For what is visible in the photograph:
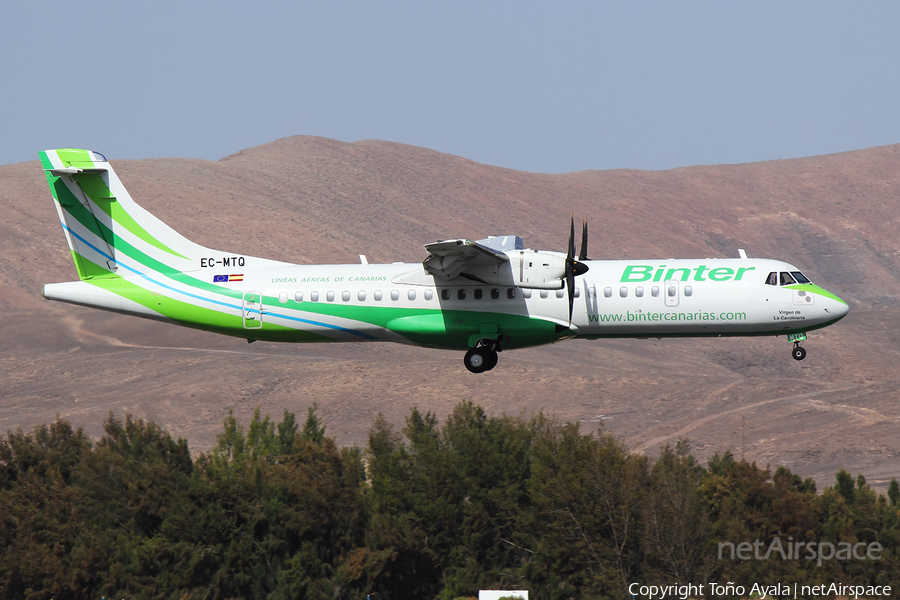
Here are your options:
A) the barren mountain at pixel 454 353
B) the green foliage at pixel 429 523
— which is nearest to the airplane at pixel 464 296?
the green foliage at pixel 429 523

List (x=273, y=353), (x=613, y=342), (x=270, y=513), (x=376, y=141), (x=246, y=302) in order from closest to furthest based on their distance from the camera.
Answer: (x=246, y=302), (x=270, y=513), (x=273, y=353), (x=613, y=342), (x=376, y=141)

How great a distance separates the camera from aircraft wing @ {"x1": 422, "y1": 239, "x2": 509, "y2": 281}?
34.5 meters

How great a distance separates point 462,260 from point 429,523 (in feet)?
149

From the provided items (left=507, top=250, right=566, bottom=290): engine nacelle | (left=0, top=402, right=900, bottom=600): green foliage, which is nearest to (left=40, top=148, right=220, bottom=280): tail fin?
(left=507, top=250, right=566, bottom=290): engine nacelle

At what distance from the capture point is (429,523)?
77.8m

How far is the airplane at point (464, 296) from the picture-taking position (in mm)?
35906

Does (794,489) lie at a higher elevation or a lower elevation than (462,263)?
lower

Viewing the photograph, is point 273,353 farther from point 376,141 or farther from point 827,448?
point 376,141

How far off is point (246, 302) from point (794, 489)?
180 ft

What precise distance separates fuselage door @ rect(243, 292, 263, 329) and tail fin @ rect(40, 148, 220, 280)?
3020 mm

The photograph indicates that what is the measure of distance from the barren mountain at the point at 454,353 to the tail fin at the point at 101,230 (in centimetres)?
5706

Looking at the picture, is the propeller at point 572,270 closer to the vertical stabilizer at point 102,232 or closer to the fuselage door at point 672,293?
the fuselage door at point 672,293

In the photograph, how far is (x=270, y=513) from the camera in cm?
7669

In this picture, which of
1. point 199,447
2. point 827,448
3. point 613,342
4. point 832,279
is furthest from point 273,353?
point 832,279
